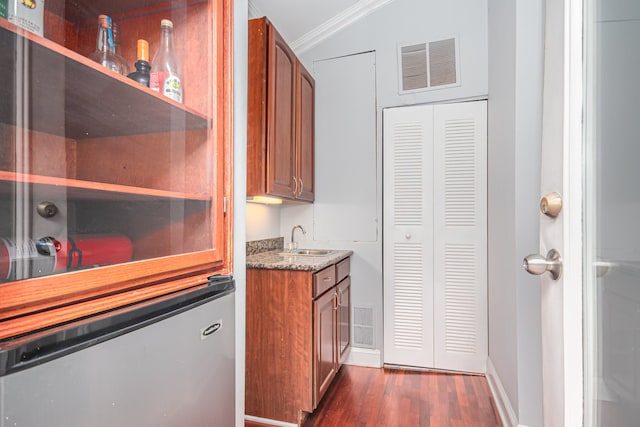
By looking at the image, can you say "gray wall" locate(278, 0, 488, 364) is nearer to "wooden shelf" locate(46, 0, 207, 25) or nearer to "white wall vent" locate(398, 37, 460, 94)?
"white wall vent" locate(398, 37, 460, 94)

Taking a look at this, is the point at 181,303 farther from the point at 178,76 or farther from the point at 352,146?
the point at 352,146

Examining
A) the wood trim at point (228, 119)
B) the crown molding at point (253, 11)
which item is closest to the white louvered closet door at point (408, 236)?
the crown molding at point (253, 11)

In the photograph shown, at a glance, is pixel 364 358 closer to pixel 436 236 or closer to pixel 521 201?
pixel 436 236

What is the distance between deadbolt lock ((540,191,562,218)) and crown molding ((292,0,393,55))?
2.66 metres

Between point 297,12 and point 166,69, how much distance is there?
82.3 inches

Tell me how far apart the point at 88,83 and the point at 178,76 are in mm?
301

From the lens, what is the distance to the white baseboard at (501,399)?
1.79 meters

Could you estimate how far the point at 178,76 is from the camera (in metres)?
0.96

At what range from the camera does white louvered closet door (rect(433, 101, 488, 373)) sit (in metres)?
2.49

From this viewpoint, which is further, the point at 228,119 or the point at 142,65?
Answer: the point at 228,119

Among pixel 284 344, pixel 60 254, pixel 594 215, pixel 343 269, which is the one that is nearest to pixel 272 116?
pixel 343 269

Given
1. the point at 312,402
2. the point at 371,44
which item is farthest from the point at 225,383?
the point at 371,44

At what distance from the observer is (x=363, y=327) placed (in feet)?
8.94

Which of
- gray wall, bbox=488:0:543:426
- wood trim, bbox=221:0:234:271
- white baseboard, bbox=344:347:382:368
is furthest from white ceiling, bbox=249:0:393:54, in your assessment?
white baseboard, bbox=344:347:382:368
